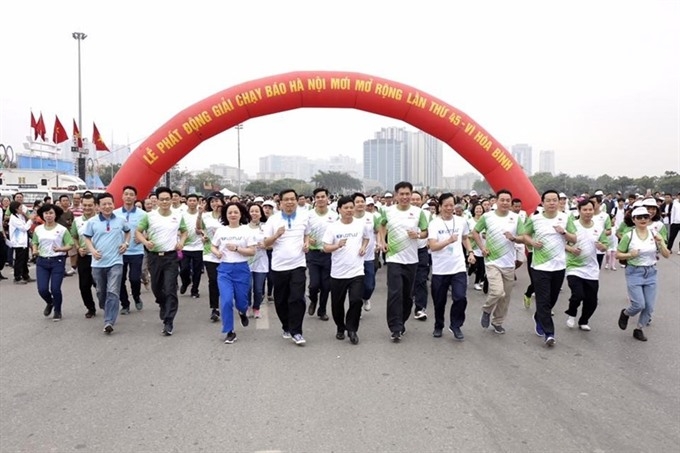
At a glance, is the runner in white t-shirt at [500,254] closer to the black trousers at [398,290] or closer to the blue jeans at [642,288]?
the black trousers at [398,290]

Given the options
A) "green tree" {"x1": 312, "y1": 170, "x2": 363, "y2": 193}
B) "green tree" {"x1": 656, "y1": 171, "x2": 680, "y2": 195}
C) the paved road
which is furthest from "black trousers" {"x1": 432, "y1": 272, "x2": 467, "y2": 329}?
"green tree" {"x1": 312, "y1": 170, "x2": 363, "y2": 193}

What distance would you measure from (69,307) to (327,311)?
3645mm

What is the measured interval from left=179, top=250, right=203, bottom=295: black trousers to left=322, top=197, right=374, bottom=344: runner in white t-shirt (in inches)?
127

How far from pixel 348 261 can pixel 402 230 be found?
0.72 metres

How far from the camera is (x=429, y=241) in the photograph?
19.2 feet

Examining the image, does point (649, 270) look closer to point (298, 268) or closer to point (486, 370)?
point (486, 370)

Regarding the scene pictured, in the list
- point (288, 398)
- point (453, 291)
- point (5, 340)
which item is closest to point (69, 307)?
point (5, 340)

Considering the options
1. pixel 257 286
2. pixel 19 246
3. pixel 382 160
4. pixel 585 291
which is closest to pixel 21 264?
pixel 19 246

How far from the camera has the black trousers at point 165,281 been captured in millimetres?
6016

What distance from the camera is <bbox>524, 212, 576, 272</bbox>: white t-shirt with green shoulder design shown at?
225 inches

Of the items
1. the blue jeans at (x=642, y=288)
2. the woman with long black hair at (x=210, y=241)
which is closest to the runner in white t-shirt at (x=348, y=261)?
the woman with long black hair at (x=210, y=241)

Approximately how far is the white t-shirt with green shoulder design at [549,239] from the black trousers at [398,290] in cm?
133

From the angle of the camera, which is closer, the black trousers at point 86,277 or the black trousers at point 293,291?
the black trousers at point 293,291

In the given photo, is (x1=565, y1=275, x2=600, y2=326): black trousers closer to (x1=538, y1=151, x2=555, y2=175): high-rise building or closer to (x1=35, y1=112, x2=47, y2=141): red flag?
(x1=35, y1=112, x2=47, y2=141): red flag
